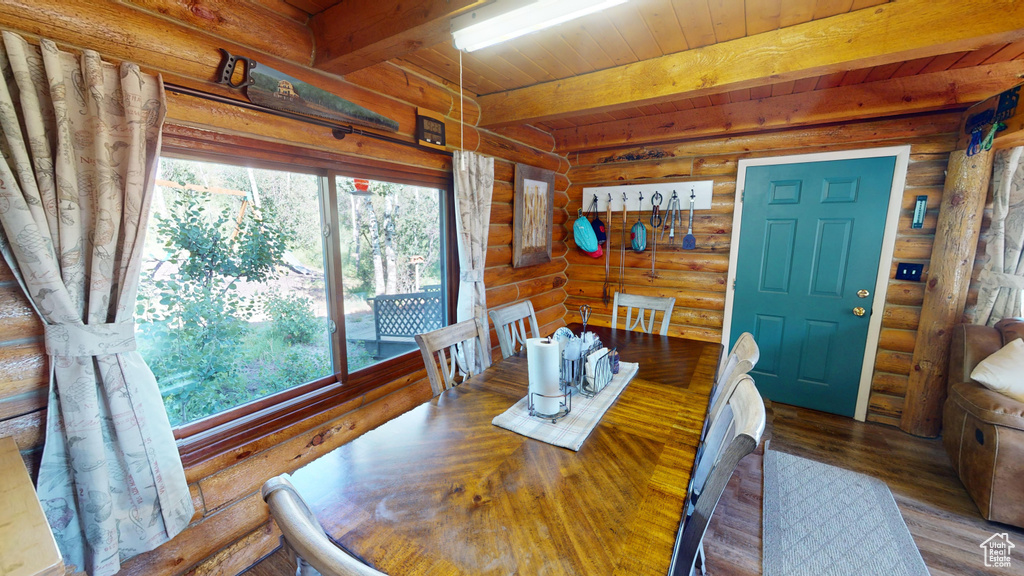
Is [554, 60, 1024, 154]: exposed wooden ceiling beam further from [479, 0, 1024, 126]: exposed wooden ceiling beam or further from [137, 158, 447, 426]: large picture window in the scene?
[137, 158, 447, 426]: large picture window

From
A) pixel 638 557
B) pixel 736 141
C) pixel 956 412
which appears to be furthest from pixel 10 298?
pixel 956 412

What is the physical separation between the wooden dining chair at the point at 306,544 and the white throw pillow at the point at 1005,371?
130 inches

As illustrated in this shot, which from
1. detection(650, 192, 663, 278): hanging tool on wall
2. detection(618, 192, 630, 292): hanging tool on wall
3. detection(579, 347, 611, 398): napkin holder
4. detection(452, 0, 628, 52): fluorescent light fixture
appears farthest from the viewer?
detection(618, 192, 630, 292): hanging tool on wall

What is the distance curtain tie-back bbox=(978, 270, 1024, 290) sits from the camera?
2.34 m

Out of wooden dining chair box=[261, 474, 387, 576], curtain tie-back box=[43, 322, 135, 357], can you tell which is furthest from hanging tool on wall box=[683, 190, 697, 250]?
curtain tie-back box=[43, 322, 135, 357]

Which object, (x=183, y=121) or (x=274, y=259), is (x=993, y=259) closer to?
(x=274, y=259)

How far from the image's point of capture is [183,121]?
1.40 m

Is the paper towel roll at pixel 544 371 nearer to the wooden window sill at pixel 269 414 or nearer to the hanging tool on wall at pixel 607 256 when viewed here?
the wooden window sill at pixel 269 414

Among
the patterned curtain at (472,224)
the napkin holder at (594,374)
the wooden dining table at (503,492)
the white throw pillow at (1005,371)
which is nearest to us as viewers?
the wooden dining table at (503,492)

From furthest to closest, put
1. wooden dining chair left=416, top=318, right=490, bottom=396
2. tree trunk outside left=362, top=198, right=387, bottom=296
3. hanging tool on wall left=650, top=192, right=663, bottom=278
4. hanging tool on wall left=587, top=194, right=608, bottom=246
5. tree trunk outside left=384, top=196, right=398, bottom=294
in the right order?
hanging tool on wall left=587, top=194, right=608, bottom=246, hanging tool on wall left=650, top=192, right=663, bottom=278, tree trunk outside left=384, top=196, right=398, bottom=294, tree trunk outside left=362, top=198, right=387, bottom=296, wooden dining chair left=416, top=318, right=490, bottom=396

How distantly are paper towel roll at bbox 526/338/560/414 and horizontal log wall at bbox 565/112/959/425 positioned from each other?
8.54 ft

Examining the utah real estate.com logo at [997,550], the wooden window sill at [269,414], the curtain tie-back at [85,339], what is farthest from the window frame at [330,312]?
the utah real estate.com logo at [997,550]

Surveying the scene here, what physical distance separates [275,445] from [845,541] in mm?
2830

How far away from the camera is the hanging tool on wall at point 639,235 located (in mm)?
3510
